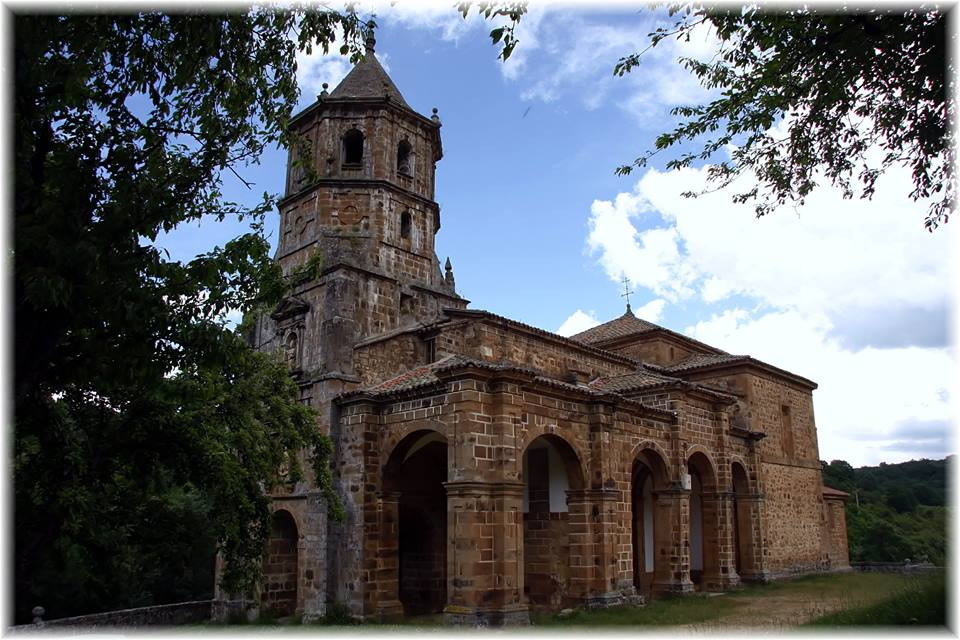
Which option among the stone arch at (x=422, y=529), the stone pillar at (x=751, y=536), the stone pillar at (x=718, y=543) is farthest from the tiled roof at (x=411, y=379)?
the stone pillar at (x=751, y=536)

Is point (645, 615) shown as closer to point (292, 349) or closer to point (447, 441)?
point (447, 441)

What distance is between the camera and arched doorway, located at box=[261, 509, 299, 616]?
1752cm

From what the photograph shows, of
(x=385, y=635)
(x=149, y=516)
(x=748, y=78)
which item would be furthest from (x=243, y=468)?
(x=748, y=78)

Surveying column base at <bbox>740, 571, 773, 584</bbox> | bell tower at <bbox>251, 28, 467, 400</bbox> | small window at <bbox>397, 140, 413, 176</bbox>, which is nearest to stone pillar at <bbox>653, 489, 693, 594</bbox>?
column base at <bbox>740, 571, 773, 584</bbox>

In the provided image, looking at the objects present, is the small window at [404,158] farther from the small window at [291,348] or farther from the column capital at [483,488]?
the column capital at [483,488]

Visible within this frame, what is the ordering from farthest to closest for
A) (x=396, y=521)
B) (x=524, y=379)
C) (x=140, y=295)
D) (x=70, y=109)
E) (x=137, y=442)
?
(x=396, y=521)
(x=524, y=379)
(x=137, y=442)
(x=70, y=109)
(x=140, y=295)

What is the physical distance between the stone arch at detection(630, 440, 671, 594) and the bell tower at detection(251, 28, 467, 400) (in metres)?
6.59

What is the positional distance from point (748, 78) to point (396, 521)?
11.5 meters

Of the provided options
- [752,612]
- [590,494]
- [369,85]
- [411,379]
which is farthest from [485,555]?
[369,85]

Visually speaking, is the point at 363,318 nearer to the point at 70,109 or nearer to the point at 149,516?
the point at 149,516

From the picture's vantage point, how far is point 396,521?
15750 mm

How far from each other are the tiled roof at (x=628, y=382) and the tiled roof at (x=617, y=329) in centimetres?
621

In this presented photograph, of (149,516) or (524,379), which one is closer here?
(149,516)

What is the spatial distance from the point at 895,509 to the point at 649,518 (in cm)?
4037
